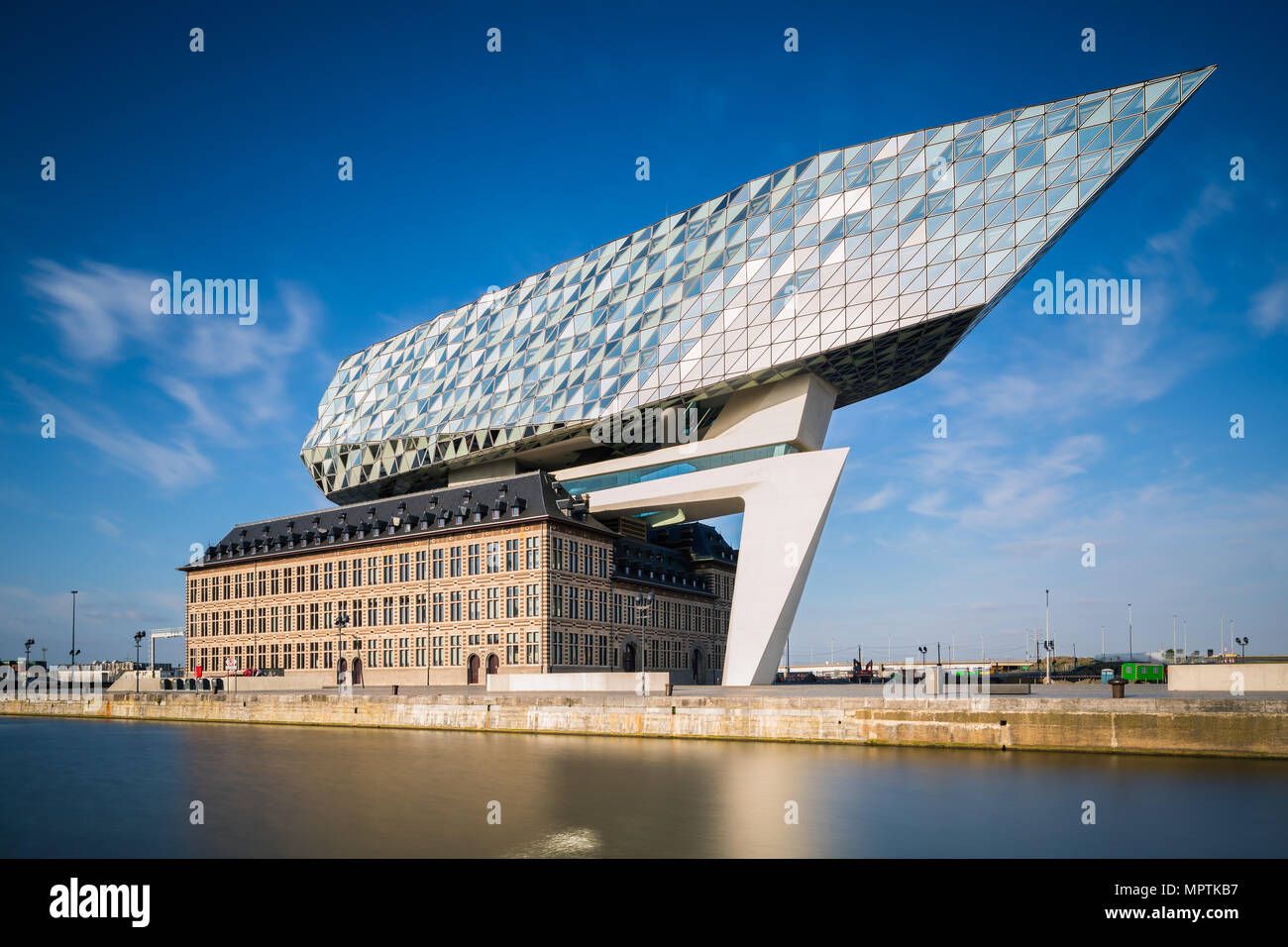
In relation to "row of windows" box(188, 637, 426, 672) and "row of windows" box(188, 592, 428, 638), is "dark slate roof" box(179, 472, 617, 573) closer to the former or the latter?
"row of windows" box(188, 592, 428, 638)

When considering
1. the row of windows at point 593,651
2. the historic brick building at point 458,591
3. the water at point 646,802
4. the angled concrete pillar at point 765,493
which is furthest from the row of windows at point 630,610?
the water at point 646,802

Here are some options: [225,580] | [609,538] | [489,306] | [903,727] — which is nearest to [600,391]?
[609,538]

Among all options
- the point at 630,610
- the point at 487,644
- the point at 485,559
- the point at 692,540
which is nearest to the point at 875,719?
the point at 487,644

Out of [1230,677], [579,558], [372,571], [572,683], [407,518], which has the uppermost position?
[407,518]

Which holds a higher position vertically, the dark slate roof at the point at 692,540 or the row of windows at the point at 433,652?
the dark slate roof at the point at 692,540

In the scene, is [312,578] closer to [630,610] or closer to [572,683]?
[630,610]

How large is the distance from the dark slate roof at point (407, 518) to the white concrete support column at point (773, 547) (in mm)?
14143

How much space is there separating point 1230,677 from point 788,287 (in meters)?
33.7

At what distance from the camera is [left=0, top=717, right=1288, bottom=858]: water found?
68.1ft

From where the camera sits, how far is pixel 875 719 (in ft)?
123

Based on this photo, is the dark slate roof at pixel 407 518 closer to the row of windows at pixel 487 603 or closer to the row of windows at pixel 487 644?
the row of windows at pixel 487 603

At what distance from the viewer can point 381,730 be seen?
167 ft

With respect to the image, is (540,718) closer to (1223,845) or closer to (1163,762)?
(1163,762)

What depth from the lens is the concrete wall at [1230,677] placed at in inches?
1513
